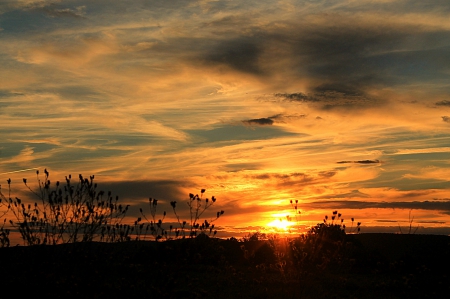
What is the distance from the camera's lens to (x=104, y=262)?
38.7 ft

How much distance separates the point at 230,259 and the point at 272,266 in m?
2.70

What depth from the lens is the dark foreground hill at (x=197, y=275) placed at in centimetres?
966

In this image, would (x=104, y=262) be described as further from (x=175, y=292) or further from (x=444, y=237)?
(x=444, y=237)

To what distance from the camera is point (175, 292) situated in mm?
9727

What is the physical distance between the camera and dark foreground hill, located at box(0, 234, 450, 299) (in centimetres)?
966

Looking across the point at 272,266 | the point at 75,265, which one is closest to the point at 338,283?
the point at 272,266

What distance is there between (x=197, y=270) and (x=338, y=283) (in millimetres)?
3716

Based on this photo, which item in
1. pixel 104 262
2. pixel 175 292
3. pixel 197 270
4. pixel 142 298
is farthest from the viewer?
pixel 197 270

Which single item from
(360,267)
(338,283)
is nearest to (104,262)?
(338,283)

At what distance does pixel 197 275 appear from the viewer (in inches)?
484

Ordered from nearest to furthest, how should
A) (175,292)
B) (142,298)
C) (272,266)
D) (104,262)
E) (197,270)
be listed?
(142,298) < (175,292) < (104,262) < (197,270) < (272,266)

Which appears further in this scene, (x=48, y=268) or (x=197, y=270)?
(x=197, y=270)

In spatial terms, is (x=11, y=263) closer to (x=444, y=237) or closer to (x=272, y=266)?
(x=272, y=266)

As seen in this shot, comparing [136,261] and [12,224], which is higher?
[12,224]
